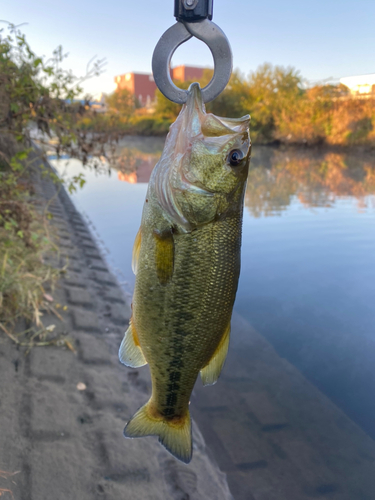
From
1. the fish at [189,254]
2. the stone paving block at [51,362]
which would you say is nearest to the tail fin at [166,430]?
the fish at [189,254]

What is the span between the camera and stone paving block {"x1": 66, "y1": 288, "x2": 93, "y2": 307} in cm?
576

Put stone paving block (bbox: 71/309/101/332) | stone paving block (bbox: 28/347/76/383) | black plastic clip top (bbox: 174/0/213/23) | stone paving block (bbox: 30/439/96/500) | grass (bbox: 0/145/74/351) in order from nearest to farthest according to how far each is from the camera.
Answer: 1. black plastic clip top (bbox: 174/0/213/23)
2. stone paving block (bbox: 30/439/96/500)
3. stone paving block (bbox: 28/347/76/383)
4. grass (bbox: 0/145/74/351)
5. stone paving block (bbox: 71/309/101/332)

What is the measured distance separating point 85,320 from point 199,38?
4.62 m

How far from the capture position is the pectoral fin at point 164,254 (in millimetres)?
1590

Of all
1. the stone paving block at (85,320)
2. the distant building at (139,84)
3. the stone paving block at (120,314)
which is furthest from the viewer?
the distant building at (139,84)

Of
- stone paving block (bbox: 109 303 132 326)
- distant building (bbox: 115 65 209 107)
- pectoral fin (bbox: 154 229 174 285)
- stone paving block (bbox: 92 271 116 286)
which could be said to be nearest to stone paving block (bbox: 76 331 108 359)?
stone paving block (bbox: 109 303 132 326)

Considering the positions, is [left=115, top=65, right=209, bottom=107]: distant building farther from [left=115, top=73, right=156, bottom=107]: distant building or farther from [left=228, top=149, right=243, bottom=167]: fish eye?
[left=228, top=149, right=243, bottom=167]: fish eye

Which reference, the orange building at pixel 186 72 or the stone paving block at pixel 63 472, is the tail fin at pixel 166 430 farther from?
the orange building at pixel 186 72

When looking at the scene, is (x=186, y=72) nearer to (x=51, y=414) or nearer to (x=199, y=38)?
→ (x=51, y=414)

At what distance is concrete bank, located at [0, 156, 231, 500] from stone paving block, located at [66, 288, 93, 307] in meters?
0.60

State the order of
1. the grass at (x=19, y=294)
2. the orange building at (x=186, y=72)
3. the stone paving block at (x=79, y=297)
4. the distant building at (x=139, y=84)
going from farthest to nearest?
the distant building at (x=139, y=84)
the orange building at (x=186, y=72)
the stone paving block at (x=79, y=297)
the grass at (x=19, y=294)

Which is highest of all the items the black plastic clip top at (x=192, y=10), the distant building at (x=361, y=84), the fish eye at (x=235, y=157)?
the distant building at (x=361, y=84)

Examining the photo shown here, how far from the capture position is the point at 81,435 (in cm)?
338

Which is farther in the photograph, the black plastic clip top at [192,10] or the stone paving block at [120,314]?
the stone paving block at [120,314]
